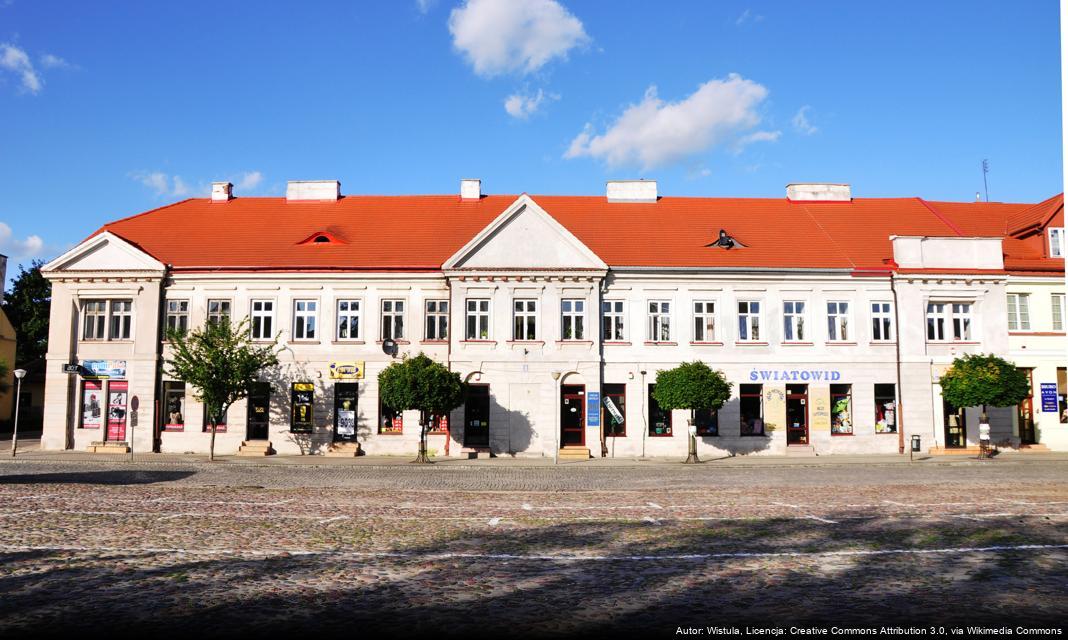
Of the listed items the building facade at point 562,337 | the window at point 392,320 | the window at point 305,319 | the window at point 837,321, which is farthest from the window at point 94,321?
the window at point 837,321

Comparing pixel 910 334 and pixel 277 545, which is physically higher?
pixel 910 334

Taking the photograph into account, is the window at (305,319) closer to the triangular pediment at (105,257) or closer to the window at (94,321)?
the triangular pediment at (105,257)

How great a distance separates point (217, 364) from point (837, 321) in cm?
2445

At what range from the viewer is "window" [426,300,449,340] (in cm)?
3256

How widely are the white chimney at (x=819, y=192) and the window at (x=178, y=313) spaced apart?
28.6 meters

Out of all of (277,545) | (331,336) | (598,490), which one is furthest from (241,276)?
(277,545)

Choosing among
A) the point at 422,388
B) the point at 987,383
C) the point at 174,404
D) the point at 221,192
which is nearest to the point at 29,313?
the point at 221,192

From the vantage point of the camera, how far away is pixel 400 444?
31906 millimetres

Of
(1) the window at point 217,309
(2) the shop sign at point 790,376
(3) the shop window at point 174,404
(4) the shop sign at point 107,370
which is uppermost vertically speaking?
(1) the window at point 217,309

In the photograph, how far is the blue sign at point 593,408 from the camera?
104 feet

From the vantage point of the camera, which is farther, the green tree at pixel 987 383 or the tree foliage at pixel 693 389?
the green tree at pixel 987 383

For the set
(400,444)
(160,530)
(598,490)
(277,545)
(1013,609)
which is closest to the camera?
(1013,609)

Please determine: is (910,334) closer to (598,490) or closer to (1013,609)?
(598,490)

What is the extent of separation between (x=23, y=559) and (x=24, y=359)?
57.4 m
